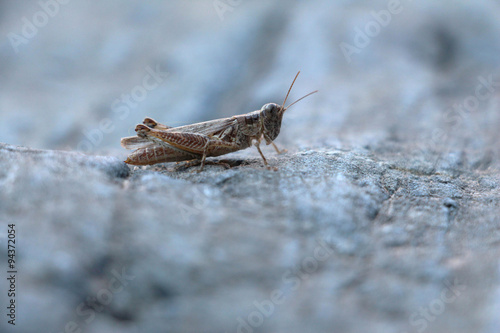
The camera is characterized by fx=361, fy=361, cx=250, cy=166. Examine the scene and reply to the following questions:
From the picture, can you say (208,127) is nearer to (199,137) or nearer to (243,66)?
(199,137)

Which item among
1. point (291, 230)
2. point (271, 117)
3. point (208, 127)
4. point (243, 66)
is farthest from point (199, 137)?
point (243, 66)

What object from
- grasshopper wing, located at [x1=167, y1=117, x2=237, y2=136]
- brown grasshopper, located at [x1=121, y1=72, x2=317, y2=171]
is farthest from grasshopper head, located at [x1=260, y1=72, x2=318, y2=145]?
grasshopper wing, located at [x1=167, y1=117, x2=237, y2=136]

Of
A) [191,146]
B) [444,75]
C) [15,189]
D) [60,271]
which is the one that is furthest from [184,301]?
[444,75]

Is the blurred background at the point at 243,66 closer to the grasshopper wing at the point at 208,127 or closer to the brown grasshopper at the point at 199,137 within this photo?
the brown grasshopper at the point at 199,137

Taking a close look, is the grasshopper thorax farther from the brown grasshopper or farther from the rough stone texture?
the rough stone texture

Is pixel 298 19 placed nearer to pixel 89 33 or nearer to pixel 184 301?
pixel 89 33

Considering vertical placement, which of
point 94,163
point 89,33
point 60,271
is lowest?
point 60,271
